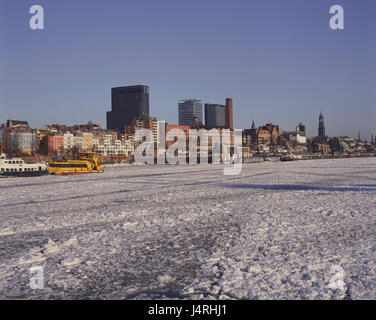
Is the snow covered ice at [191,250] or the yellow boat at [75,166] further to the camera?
the yellow boat at [75,166]

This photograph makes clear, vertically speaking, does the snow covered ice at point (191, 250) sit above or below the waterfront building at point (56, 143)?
below

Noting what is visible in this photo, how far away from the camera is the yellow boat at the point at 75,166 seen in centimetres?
4066

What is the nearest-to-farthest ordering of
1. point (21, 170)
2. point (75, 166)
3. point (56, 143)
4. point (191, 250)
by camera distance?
1. point (191, 250)
2. point (21, 170)
3. point (75, 166)
4. point (56, 143)

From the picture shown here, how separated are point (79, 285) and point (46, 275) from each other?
0.80 m

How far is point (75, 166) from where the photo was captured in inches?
1649

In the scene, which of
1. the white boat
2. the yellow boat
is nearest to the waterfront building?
the yellow boat

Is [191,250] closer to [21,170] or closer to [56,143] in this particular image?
[21,170]

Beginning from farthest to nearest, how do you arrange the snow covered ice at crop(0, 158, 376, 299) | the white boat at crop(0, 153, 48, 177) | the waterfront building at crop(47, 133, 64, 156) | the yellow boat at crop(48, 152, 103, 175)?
1. the waterfront building at crop(47, 133, 64, 156)
2. the yellow boat at crop(48, 152, 103, 175)
3. the white boat at crop(0, 153, 48, 177)
4. the snow covered ice at crop(0, 158, 376, 299)

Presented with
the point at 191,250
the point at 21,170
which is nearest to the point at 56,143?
the point at 21,170

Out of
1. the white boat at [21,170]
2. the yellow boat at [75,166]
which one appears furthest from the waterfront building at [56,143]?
the white boat at [21,170]

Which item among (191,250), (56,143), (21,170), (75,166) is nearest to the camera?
(191,250)

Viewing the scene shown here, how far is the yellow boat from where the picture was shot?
40.7 metres

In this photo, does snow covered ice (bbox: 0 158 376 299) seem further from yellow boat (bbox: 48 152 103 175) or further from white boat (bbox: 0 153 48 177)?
white boat (bbox: 0 153 48 177)

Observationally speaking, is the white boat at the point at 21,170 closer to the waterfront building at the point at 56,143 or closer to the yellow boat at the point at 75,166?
the yellow boat at the point at 75,166
